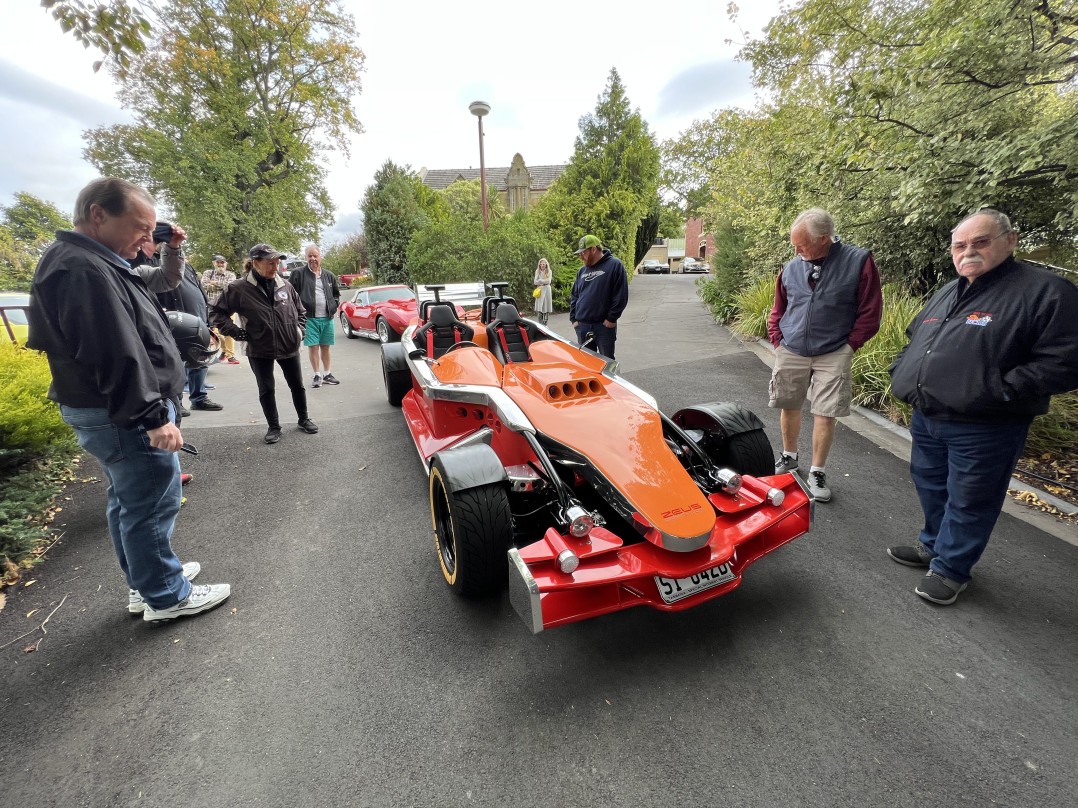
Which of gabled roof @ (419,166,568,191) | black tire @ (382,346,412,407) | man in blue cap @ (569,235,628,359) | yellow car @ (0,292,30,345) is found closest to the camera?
man in blue cap @ (569,235,628,359)

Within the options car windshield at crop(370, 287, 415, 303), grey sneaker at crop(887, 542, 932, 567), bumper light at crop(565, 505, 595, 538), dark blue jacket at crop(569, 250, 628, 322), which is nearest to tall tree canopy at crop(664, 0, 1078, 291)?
dark blue jacket at crop(569, 250, 628, 322)

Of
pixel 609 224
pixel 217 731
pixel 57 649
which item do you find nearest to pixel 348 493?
pixel 57 649

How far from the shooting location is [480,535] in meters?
2.13

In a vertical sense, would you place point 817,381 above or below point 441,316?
below

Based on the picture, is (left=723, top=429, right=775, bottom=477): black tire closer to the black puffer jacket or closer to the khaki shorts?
the khaki shorts

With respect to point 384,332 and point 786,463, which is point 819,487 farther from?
point 384,332

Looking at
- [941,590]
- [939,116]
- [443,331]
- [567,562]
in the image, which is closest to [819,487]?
[941,590]

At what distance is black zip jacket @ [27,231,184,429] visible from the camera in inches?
68.5

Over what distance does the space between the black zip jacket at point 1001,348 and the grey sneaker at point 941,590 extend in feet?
2.70

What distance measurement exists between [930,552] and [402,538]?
310 centimetres

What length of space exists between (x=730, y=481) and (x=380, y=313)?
895 cm

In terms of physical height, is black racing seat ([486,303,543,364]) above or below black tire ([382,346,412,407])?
above

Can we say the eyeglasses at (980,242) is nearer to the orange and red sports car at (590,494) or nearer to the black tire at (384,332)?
the orange and red sports car at (590,494)

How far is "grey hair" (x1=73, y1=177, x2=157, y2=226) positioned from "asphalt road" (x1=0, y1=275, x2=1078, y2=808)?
191 cm
